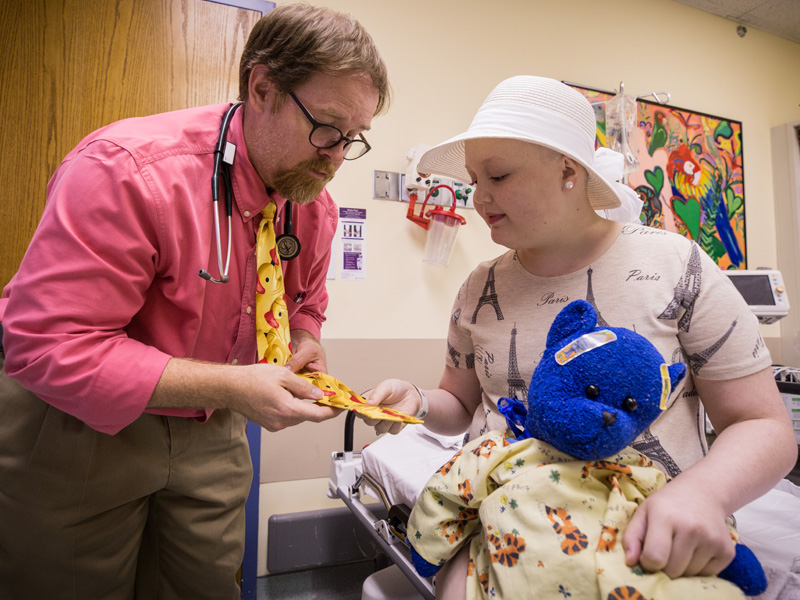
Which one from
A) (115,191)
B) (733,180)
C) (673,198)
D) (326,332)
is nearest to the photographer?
(115,191)

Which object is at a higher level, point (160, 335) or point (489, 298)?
point (489, 298)

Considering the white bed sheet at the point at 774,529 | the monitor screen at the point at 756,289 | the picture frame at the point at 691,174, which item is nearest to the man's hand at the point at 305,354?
the white bed sheet at the point at 774,529

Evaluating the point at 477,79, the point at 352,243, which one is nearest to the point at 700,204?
the point at 477,79

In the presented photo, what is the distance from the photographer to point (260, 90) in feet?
4.30

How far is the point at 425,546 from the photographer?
36.0 inches

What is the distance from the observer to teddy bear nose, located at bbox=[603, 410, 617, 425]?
728 mm

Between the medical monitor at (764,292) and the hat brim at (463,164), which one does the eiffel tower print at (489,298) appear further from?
the medical monitor at (764,292)

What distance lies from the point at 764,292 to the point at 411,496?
228 centimetres

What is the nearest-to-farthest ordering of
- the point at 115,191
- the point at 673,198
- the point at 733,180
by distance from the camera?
the point at 115,191
the point at 673,198
the point at 733,180

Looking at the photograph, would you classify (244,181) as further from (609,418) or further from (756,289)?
(756,289)

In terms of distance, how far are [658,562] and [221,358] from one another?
1.10 meters

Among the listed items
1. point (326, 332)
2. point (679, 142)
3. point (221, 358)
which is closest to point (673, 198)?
point (679, 142)

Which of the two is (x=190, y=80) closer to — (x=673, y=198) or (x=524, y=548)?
(x=524, y=548)

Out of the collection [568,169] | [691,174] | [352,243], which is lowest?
[568,169]
